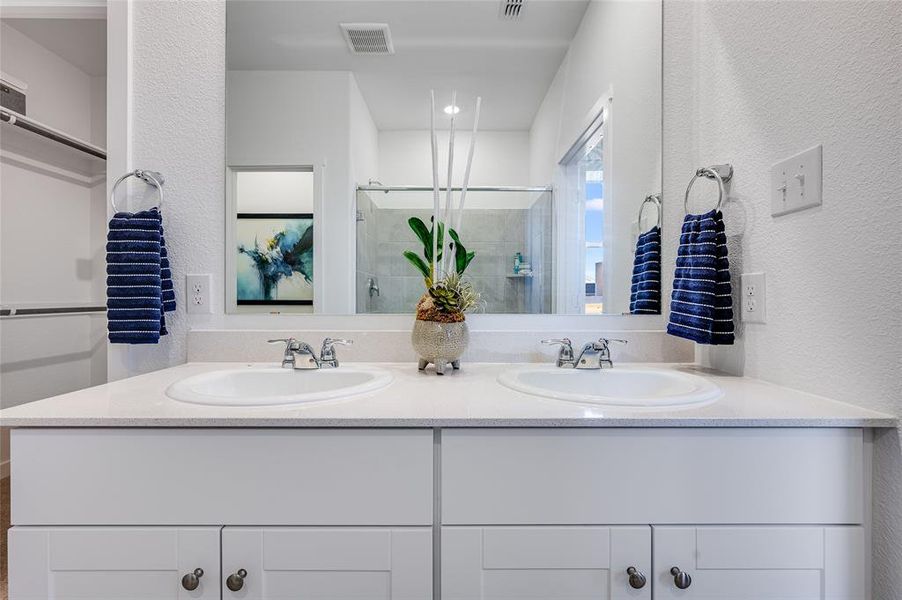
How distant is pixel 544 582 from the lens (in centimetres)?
78

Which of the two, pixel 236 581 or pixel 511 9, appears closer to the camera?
pixel 236 581

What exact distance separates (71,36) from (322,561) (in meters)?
3.11

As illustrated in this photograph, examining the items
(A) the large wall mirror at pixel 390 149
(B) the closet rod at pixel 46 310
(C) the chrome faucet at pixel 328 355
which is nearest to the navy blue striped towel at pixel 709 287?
(A) the large wall mirror at pixel 390 149

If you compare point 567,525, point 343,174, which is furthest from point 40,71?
point 567,525

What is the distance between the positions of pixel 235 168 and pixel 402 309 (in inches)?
26.9

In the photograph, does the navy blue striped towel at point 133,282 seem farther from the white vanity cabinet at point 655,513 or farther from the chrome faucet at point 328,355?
the white vanity cabinet at point 655,513

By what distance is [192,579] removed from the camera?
77cm

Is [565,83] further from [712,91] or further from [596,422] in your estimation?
[596,422]

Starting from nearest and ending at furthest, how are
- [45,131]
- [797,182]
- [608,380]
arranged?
[797,182], [608,380], [45,131]

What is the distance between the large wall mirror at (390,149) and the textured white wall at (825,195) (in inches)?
16.5

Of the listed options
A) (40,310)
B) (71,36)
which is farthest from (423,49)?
(71,36)

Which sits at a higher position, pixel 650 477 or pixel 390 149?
pixel 390 149

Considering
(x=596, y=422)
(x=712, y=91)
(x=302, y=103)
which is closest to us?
(x=596, y=422)

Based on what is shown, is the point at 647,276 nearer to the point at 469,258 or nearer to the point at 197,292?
the point at 469,258
